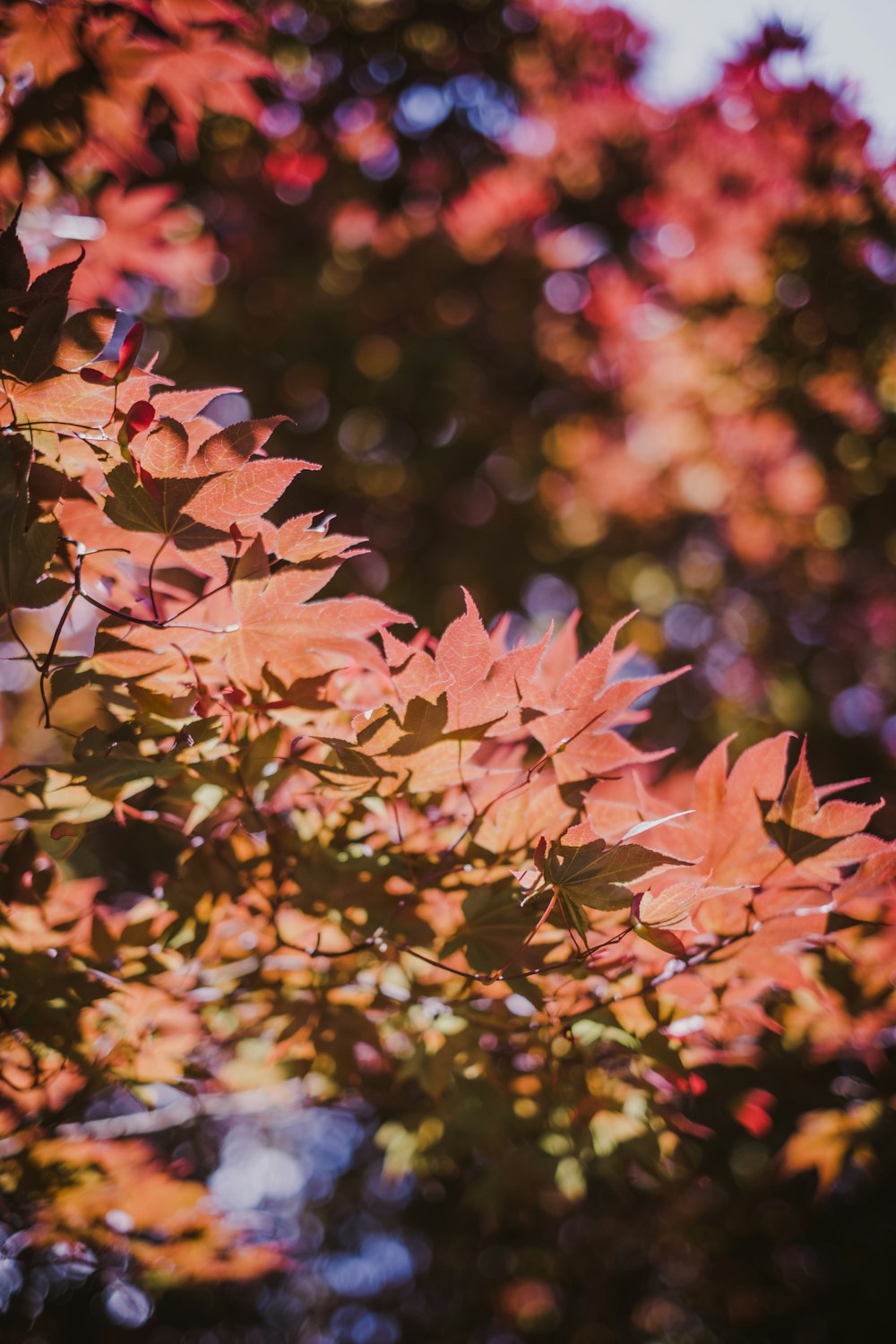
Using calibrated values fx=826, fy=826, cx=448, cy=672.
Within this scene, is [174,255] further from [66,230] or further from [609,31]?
[609,31]

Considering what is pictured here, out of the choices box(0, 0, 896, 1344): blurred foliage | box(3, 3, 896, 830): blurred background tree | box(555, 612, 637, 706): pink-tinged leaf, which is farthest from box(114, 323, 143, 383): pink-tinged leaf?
box(3, 3, 896, 830): blurred background tree

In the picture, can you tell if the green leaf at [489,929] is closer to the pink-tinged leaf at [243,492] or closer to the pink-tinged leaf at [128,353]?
the pink-tinged leaf at [243,492]

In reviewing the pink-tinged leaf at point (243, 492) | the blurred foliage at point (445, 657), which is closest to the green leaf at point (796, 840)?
the blurred foliage at point (445, 657)

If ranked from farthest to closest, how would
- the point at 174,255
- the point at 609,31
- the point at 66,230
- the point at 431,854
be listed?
the point at 609,31 → the point at 174,255 → the point at 66,230 → the point at 431,854

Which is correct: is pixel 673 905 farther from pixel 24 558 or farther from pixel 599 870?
pixel 24 558

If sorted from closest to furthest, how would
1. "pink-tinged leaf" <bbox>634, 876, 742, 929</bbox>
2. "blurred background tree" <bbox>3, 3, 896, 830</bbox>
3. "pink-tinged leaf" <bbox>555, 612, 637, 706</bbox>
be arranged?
"pink-tinged leaf" <bbox>634, 876, 742, 929</bbox>
"pink-tinged leaf" <bbox>555, 612, 637, 706</bbox>
"blurred background tree" <bbox>3, 3, 896, 830</bbox>

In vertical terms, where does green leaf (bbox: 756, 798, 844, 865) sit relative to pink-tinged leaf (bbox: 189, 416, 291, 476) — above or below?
below

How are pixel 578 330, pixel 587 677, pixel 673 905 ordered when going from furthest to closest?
pixel 578 330, pixel 587 677, pixel 673 905

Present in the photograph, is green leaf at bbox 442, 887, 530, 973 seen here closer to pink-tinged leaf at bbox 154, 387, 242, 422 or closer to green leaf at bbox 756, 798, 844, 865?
green leaf at bbox 756, 798, 844, 865

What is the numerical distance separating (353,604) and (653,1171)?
33.1 inches

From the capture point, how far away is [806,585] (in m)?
3.76

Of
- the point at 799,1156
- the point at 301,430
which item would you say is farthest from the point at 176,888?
the point at 301,430

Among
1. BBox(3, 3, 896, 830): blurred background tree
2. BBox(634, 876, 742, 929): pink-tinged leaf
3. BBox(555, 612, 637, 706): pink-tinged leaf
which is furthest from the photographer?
BBox(3, 3, 896, 830): blurred background tree

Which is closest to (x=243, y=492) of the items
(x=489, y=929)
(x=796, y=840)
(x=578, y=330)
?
(x=489, y=929)
